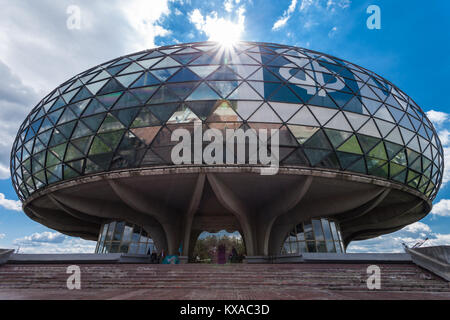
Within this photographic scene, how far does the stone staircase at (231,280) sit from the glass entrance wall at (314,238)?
356 inches

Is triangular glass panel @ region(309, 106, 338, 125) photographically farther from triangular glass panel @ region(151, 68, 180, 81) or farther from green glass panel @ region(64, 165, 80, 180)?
green glass panel @ region(64, 165, 80, 180)

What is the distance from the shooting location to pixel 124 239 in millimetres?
20672

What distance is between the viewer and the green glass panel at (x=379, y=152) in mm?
16203

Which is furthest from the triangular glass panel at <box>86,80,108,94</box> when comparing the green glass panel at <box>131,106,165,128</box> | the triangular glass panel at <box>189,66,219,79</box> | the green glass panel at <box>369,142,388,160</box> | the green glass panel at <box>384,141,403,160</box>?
the green glass panel at <box>384,141,403,160</box>

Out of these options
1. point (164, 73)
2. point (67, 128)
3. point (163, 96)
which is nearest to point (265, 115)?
point (163, 96)

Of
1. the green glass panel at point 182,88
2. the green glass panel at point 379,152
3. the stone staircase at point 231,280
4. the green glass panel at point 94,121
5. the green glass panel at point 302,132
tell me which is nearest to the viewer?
the stone staircase at point 231,280

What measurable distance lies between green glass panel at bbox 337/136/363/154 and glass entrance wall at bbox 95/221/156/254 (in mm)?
16316

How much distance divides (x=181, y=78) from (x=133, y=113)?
12.4 feet

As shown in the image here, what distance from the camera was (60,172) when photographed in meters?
16.9

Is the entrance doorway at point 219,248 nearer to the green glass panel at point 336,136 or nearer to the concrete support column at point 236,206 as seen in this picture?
the concrete support column at point 236,206

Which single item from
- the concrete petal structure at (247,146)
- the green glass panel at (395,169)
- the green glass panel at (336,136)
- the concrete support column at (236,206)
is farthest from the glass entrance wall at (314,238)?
the green glass panel at (336,136)

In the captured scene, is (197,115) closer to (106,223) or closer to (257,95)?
(257,95)

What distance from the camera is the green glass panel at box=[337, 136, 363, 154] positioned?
15648 millimetres

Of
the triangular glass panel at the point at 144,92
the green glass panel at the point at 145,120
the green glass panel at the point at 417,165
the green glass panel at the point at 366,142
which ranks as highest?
the triangular glass panel at the point at 144,92
